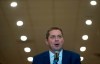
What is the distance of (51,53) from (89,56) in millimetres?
7520

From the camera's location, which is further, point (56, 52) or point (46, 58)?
point (46, 58)

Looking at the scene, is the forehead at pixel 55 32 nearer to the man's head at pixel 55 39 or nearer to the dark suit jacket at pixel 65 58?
the man's head at pixel 55 39

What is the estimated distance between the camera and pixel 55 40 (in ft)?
6.75

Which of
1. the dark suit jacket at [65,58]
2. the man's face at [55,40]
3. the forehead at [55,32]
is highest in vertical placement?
the forehead at [55,32]

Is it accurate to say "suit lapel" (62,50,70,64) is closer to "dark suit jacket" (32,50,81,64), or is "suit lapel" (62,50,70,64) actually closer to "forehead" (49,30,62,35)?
"dark suit jacket" (32,50,81,64)

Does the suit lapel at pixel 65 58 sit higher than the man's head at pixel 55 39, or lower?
lower

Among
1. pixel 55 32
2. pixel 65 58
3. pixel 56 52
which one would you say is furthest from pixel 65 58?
pixel 55 32

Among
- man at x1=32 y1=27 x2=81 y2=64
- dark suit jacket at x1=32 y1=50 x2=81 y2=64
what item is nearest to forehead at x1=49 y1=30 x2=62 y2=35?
man at x1=32 y1=27 x2=81 y2=64

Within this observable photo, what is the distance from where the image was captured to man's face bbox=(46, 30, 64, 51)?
202cm

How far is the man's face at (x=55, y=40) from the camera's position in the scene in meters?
2.02

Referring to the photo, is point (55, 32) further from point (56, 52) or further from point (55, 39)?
point (56, 52)

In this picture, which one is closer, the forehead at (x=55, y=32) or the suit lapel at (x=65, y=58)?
the suit lapel at (x=65, y=58)

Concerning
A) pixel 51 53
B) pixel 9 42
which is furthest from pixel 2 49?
pixel 51 53

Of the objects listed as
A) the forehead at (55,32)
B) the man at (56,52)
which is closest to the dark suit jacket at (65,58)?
the man at (56,52)
